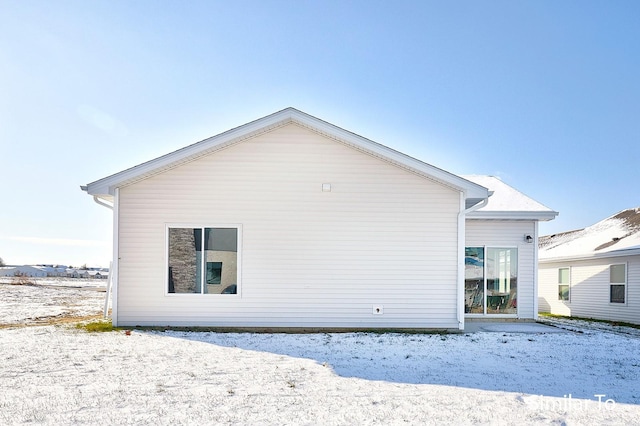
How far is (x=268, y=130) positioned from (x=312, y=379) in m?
5.31

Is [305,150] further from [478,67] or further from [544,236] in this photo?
[544,236]

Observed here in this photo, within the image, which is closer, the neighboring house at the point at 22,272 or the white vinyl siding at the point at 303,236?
the white vinyl siding at the point at 303,236

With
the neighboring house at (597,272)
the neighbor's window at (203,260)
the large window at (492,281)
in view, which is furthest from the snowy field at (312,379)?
the neighboring house at (597,272)

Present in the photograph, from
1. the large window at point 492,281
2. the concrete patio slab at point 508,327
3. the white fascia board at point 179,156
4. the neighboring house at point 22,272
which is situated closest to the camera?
the white fascia board at point 179,156

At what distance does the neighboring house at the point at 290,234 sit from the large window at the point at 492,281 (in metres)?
2.34

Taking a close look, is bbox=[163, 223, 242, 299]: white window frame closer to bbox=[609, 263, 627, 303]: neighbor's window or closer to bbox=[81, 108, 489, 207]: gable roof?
bbox=[81, 108, 489, 207]: gable roof

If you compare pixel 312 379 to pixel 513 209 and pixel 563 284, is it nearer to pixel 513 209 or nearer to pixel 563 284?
pixel 513 209

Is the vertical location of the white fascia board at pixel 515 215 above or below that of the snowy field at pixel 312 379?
above

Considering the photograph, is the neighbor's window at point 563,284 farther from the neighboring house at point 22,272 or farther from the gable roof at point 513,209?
the neighboring house at point 22,272

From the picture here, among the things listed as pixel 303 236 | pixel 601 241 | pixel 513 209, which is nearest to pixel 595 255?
pixel 601 241

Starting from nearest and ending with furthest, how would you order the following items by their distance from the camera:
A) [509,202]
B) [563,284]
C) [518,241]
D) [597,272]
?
[518,241] → [509,202] → [597,272] → [563,284]

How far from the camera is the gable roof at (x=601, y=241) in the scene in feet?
41.3

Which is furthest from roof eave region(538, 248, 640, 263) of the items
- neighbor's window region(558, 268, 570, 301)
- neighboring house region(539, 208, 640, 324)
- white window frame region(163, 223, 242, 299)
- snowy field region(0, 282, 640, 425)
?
white window frame region(163, 223, 242, 299)

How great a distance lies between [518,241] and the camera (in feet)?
34.7
